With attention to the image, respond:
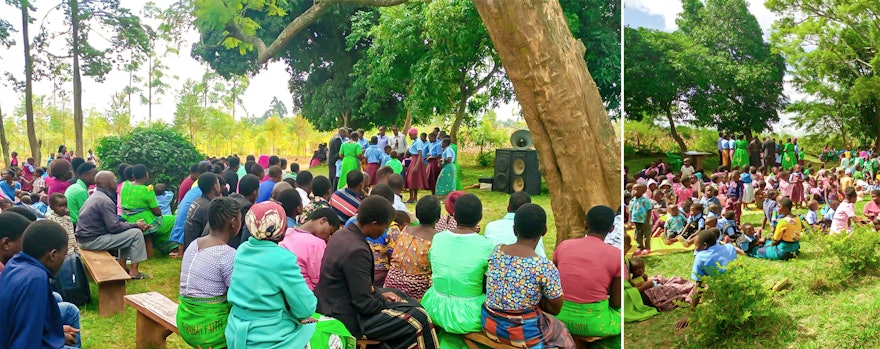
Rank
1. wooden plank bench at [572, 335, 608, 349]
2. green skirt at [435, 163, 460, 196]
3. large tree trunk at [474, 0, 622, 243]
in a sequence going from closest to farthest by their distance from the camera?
wooden plank bench at [572, 335, 608, 349] → large tree trunk at [474, 0, 622, 243] → green skirt at [435, 163, 460, 196]

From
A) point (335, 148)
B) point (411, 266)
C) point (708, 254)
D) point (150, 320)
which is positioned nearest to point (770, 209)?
point (708, 254)

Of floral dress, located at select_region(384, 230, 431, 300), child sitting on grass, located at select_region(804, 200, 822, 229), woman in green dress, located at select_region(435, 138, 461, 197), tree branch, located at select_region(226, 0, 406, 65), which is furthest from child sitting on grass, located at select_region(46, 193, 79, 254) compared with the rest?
woman in green dress, located at select_region(435, 138, 461, 197)

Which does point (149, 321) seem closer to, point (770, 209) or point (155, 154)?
point (770, 209)

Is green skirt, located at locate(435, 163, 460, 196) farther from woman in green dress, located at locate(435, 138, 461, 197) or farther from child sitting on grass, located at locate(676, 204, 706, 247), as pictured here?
child sitting on grass, located at locate(676, 204, 706, 247)

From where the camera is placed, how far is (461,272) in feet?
10.5

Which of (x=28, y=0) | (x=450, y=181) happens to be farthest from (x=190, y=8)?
(x=450, y=181)

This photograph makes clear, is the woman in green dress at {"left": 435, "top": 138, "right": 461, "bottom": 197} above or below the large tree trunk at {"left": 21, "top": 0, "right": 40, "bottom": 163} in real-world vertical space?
below

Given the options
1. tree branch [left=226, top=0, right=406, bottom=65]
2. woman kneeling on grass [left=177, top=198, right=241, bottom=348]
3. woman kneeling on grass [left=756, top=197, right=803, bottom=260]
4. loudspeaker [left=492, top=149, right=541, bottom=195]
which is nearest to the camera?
woman kneeling on grass [left=177, top=198, right=241, bottom=348]

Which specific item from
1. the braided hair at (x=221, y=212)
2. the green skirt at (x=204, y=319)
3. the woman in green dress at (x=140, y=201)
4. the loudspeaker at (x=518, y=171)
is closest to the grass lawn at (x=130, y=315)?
the woman in green dress at (x=140, y=201)

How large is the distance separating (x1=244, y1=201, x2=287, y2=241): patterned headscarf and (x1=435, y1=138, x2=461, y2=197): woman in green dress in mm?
6621

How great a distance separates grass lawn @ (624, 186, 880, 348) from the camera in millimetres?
3742

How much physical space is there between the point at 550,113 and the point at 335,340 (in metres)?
1.74

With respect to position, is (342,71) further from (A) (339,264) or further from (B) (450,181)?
(A) (339,264)

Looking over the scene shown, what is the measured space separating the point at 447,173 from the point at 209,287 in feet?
21.8
